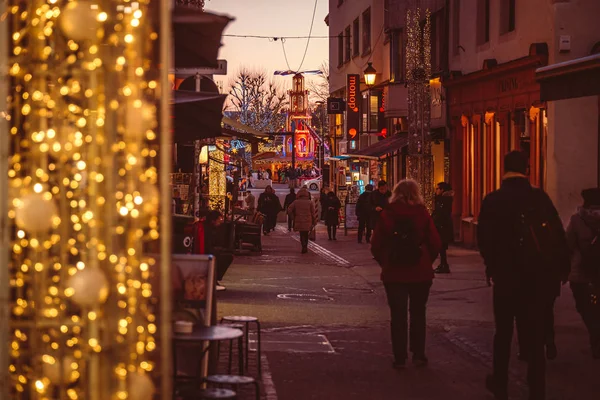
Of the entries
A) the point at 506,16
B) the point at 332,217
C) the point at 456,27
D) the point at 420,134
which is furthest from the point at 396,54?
the point at 420,134

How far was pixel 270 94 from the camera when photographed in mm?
112875

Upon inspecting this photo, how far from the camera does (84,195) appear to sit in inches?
160

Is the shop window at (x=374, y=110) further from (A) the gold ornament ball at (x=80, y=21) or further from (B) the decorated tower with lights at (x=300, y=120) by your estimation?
(B) the decorated tower with lights at (x=300, y=120)

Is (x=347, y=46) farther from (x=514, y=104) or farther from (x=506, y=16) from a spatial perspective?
(x=514, y=104)

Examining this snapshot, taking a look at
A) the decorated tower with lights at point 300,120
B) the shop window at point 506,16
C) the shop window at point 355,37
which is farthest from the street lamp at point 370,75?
the decorated tower with lights at point 300,120

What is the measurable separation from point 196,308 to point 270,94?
4155 inches

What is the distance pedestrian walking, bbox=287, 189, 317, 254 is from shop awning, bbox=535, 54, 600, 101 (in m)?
16.3

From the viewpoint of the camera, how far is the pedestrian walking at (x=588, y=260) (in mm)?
10961

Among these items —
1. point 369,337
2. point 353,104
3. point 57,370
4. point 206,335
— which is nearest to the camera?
point 57,370

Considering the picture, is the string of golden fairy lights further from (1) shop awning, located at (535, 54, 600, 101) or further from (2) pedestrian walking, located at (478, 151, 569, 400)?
(1) shop awning, located at (535, 54, 600, 101)

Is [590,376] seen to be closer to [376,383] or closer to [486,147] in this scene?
[376,383]

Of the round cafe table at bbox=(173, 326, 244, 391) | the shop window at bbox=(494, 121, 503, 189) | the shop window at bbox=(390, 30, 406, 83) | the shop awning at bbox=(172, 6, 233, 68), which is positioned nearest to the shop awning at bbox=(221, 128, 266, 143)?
the shop awning at bbox=(172, 6, 233, 68)

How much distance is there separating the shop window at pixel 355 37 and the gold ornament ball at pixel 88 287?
149 ft

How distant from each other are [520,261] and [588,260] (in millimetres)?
2450
